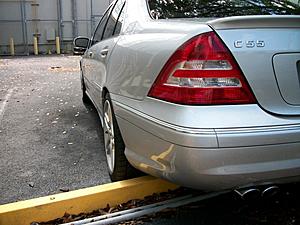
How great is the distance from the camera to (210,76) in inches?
78.2

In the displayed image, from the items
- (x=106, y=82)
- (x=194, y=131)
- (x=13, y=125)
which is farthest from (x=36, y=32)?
(x=194, y=131)

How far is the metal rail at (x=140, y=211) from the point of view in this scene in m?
2.48

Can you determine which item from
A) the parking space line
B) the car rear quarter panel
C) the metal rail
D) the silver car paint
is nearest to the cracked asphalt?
the parking space line

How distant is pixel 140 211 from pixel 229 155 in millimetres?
874

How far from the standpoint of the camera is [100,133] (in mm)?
4660

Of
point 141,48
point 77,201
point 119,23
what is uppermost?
point 119,23

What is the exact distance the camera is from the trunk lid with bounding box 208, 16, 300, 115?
198 cm

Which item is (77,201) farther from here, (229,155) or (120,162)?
(229,155)

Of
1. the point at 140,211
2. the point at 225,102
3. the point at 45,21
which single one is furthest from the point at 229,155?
the point at 45,21

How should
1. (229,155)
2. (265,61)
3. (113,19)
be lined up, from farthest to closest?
(113,19) < (265,61) < (229,155)

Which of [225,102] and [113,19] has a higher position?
[113,19]

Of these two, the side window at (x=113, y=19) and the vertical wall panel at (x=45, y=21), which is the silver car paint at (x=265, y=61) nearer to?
the side window at (x=113, y=19)

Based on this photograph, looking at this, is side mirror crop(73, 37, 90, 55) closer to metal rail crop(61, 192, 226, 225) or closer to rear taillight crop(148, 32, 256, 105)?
metal rail crop(61, 192, 226, 225)

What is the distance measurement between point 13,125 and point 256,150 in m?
3.88
